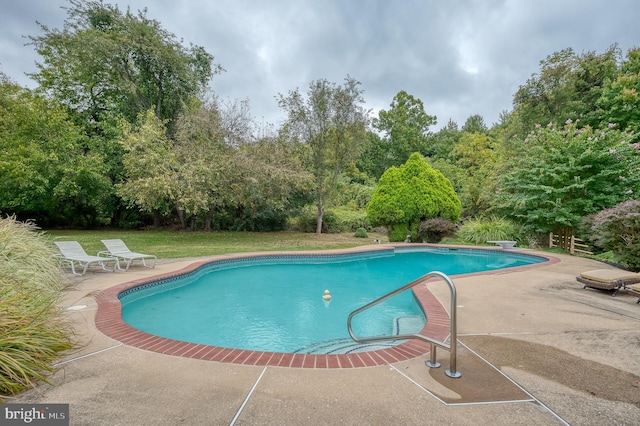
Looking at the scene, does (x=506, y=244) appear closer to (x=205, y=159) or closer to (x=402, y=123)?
(x=205, y=159)

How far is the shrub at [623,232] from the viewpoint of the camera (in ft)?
24.7

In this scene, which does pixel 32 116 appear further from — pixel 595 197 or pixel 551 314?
pixel 595 197

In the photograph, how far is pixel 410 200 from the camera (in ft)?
49.9

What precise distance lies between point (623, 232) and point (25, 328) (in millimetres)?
11777

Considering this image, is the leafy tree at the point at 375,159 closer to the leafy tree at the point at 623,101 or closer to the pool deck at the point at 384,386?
the leafy tree at the point at 623,101

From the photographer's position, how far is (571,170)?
1145 cm

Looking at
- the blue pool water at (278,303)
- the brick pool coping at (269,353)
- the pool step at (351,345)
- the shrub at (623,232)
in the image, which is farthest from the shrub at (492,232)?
the brick pool coping at (269,353)

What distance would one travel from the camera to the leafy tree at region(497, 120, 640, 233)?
1103 cm

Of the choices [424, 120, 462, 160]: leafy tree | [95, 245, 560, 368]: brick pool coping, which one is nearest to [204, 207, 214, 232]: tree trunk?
[95, 245, 560, 368]: brick pool coping

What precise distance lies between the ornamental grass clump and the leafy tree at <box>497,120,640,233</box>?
1409cm

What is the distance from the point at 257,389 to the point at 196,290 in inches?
218

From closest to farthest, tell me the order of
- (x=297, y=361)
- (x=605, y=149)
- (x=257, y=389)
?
(x=257, y=389) < (x=297, y=361) < (x=605, y=149)

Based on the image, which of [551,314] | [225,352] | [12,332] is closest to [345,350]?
[225,352]

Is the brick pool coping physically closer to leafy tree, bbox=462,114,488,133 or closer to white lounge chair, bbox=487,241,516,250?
white lounge chair, bbox=487,241,516,250
